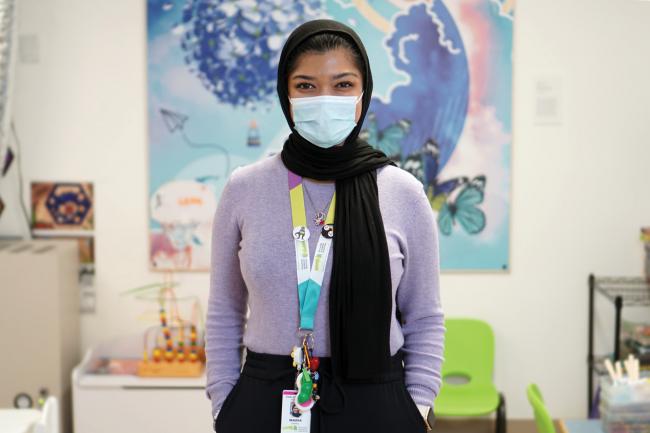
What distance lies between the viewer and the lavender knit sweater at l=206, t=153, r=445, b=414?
1286 mm

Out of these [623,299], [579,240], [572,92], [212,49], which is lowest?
[623,299]

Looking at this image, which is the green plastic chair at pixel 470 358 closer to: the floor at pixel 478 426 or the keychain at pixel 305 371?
the floor at pixel 478 426

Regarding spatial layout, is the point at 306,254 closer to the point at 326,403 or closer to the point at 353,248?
the point at 353,248

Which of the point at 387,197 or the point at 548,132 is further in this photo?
the point at 548,132

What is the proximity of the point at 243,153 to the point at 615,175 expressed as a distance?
1726 mm

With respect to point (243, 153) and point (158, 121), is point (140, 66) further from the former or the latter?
point (243, 153)

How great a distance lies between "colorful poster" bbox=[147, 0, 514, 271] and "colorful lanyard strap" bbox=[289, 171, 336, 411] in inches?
71.1

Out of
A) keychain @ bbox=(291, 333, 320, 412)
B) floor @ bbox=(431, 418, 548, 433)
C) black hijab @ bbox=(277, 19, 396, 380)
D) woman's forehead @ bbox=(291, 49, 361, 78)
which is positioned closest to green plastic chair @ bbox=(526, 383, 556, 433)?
black hijab @ bbox=(277, 19, 396, 380)

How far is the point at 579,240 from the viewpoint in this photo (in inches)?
123

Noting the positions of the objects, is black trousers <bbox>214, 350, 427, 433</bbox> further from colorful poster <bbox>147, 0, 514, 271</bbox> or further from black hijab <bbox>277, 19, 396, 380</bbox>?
colorful poster <bbox>147, 0, 514, 271</bbox>

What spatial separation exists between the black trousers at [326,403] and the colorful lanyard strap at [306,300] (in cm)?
2

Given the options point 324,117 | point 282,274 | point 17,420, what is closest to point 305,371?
point 282,274

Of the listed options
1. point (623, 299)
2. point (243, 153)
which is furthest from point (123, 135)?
point (623, 299)

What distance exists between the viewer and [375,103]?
3045 mm
